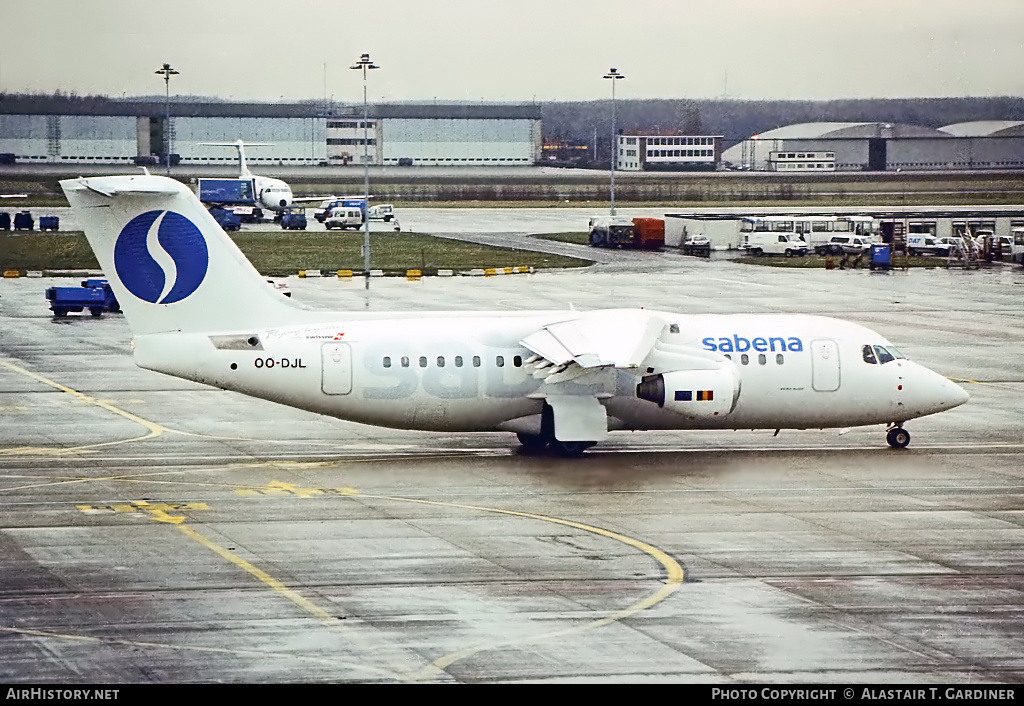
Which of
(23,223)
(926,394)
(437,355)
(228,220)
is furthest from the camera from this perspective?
(228,220)

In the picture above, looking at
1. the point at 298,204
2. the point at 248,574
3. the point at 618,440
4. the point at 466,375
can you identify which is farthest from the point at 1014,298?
the point at 298,204

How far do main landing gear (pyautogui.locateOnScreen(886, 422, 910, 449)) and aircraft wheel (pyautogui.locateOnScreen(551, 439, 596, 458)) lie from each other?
29.6ft

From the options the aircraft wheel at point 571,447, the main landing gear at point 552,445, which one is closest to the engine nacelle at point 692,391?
the aircraft wheel at point 571,447

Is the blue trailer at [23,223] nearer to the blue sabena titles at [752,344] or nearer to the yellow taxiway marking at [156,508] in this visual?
the blue sabena titles at [752,344]

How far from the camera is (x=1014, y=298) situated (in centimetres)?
8675

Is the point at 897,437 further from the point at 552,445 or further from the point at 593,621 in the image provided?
the point at 593,621

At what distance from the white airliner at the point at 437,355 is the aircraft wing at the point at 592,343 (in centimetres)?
8

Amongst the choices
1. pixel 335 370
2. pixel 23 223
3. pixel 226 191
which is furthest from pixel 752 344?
pixel 226 191

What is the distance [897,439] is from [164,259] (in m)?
21.4

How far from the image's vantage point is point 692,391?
3994 centimetres

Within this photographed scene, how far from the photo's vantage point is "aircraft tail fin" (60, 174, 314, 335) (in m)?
39.1

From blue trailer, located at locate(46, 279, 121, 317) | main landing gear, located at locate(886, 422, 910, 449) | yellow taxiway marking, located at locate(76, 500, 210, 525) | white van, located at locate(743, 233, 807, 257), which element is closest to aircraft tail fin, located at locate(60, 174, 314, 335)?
yellow taxiway marking, located at locate(76, 500, 210, 525)

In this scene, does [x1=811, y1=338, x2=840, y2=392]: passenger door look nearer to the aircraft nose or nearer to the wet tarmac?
the wet tarmac

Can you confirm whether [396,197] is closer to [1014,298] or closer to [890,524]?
[1014,298]
